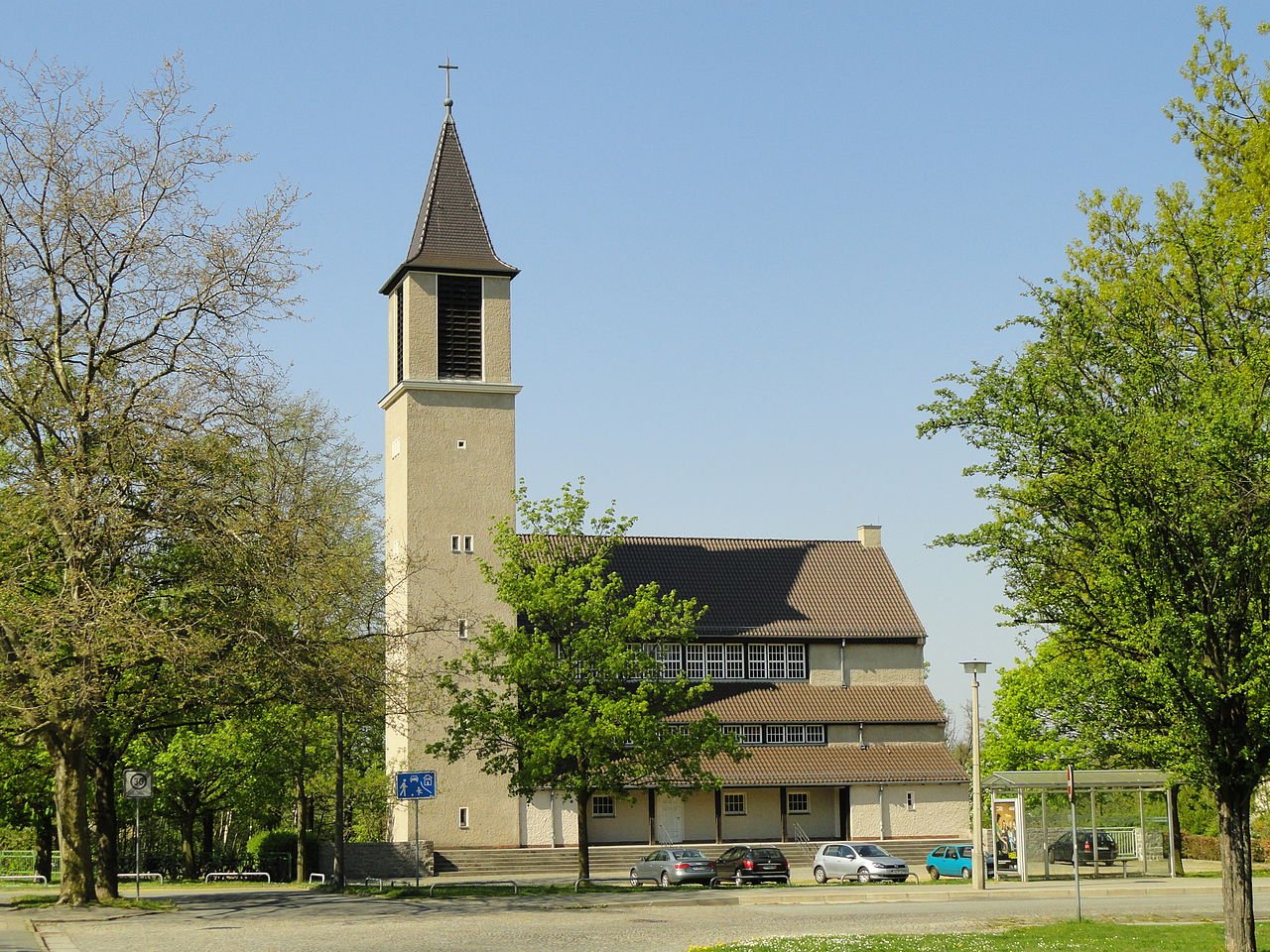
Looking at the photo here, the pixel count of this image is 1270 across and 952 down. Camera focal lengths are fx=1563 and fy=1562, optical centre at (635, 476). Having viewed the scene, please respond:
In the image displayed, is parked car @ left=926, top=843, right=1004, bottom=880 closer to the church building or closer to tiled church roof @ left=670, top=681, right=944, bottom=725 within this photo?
the church building

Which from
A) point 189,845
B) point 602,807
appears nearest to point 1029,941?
point 602,807

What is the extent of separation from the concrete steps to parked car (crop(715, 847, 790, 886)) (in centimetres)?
680

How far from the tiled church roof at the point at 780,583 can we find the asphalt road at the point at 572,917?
22.2 metres

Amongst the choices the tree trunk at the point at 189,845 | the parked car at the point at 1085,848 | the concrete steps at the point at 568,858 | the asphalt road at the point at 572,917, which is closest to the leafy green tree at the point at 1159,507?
the asphalt road at the point at 572,917

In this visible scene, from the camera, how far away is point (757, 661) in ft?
196

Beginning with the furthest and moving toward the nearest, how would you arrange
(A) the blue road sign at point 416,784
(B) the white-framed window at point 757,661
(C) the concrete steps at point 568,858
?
(B) the white-framed window at point 757,661 → (C) the concrete steps at point 568,858 → (A) the blue road sign at point 416,784

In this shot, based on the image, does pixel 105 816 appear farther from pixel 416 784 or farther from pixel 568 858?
pixel 568 858

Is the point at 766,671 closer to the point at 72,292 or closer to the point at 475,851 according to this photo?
Answer: the point at 475,851

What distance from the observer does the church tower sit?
52.6 meters

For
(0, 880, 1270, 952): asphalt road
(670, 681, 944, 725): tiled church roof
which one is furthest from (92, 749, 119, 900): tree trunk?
(670, 681, 944, 725): tiled church roof

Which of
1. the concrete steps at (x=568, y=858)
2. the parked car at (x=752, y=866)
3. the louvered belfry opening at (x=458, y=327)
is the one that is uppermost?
the louvered belfry opening at (x=458, y=327)

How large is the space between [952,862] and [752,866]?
640cm

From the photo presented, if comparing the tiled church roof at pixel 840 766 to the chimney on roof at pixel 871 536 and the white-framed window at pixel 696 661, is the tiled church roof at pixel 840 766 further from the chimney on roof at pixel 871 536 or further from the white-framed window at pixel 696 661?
the chimney on roof at pixel 871 536

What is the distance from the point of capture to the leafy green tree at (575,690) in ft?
134
